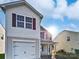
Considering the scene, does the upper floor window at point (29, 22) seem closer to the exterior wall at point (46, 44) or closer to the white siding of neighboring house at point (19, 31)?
the white siding of neighboring house at point (19, 31)

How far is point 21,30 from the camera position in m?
23.8

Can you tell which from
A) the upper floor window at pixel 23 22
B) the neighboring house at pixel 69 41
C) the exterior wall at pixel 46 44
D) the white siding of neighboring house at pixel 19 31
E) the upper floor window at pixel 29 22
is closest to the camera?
the white siding of neighboring house at pixel 19 31

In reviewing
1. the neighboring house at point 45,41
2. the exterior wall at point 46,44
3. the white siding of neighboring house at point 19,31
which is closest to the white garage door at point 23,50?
the white siding of neighboring house at point 19,31

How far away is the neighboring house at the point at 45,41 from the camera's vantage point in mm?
45591

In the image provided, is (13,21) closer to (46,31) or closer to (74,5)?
(74,5)

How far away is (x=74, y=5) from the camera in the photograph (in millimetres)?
33719

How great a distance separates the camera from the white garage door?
23.2 metres

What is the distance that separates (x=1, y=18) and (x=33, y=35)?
13.8 ft

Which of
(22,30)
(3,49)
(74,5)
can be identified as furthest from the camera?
(74,5)

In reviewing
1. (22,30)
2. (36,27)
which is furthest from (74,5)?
(22,30)

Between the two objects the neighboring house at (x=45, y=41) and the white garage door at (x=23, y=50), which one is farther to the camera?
the neighboring house at (x=45, y=41)

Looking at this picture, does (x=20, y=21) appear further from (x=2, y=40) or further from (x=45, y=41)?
(x=45, y=41)

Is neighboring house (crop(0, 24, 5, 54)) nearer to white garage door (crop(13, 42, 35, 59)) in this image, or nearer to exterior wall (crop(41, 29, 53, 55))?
white garage door (crop(13, 42, 35, 59))

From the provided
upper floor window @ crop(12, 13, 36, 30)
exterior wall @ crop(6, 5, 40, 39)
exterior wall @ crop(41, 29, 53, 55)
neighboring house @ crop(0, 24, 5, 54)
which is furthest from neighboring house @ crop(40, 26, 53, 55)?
neighboring house @ crop(0, 24, 5, 54)
